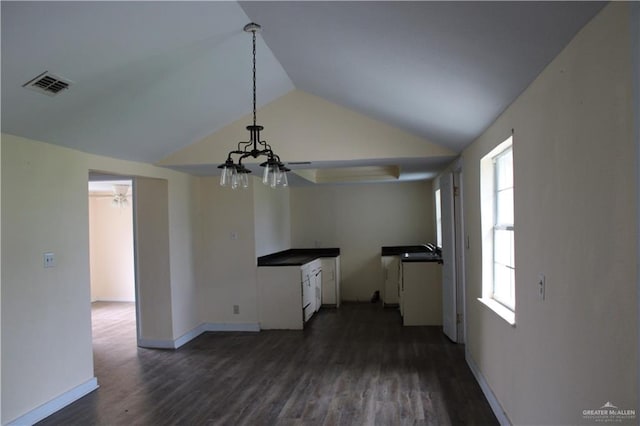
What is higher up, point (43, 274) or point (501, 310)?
point (43, 274)

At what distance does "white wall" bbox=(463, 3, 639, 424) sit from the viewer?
1.33 meters

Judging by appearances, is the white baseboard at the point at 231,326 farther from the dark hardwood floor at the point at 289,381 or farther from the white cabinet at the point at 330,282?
the white cabinet at the point at 330,282

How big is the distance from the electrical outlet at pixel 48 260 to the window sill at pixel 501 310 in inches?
135

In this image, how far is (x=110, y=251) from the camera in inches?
337

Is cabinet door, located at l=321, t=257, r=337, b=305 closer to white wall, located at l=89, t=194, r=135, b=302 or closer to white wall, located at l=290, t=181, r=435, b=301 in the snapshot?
white wall, located at l=290, t=181, r=435, b=301

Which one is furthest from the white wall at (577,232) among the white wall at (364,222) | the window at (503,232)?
the white wall at (364,222)

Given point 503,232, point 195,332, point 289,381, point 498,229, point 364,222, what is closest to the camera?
point 503,232

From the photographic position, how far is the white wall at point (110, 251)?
8508 mm

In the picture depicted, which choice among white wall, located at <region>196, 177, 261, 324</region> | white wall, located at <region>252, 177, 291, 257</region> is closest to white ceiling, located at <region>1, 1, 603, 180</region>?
white wall, located at <region>196, 177, 261, 324</region>

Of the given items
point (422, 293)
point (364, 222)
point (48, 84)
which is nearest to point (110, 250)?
point (364, 222)

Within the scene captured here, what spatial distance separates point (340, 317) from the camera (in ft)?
21.7

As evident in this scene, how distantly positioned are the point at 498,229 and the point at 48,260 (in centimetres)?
354

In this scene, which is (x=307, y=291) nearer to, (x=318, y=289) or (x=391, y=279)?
(x=318, y=289)

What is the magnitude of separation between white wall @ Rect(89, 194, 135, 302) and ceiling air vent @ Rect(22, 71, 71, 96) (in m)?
6.09
